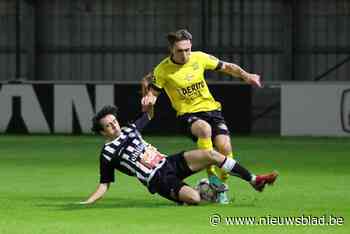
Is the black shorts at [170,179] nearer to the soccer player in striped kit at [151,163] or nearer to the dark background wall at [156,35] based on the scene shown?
the soccer player in striped kit at [151,163]

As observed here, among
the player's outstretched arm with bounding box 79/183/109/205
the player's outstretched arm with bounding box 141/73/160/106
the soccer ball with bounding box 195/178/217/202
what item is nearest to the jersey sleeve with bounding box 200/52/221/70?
the player's outstretched arm with bounding box 141/73/160/106

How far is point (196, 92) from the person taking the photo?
43.5ft

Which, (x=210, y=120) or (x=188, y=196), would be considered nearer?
(x=188, y=196)

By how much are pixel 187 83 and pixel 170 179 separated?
1.31 m

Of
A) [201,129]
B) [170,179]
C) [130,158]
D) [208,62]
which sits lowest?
[170,179]

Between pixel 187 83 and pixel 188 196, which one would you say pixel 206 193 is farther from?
pixel 187 83

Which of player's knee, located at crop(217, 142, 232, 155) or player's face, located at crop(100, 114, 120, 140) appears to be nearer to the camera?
player's face, located at crop(100, 114, 120, 140)

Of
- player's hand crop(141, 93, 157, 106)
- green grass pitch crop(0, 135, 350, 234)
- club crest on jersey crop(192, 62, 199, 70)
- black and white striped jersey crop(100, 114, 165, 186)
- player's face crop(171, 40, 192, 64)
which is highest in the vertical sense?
player's face crop(171, 40, 192, 64)

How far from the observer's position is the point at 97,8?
36.8 meters

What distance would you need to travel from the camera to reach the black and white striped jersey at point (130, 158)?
1250cm

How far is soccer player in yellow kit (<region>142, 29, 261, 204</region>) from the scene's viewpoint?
1305cm

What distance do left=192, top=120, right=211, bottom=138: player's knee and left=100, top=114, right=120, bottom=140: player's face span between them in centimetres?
102

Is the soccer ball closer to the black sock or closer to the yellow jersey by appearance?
the black sock

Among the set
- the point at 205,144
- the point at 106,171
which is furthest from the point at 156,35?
the point at 106,171
